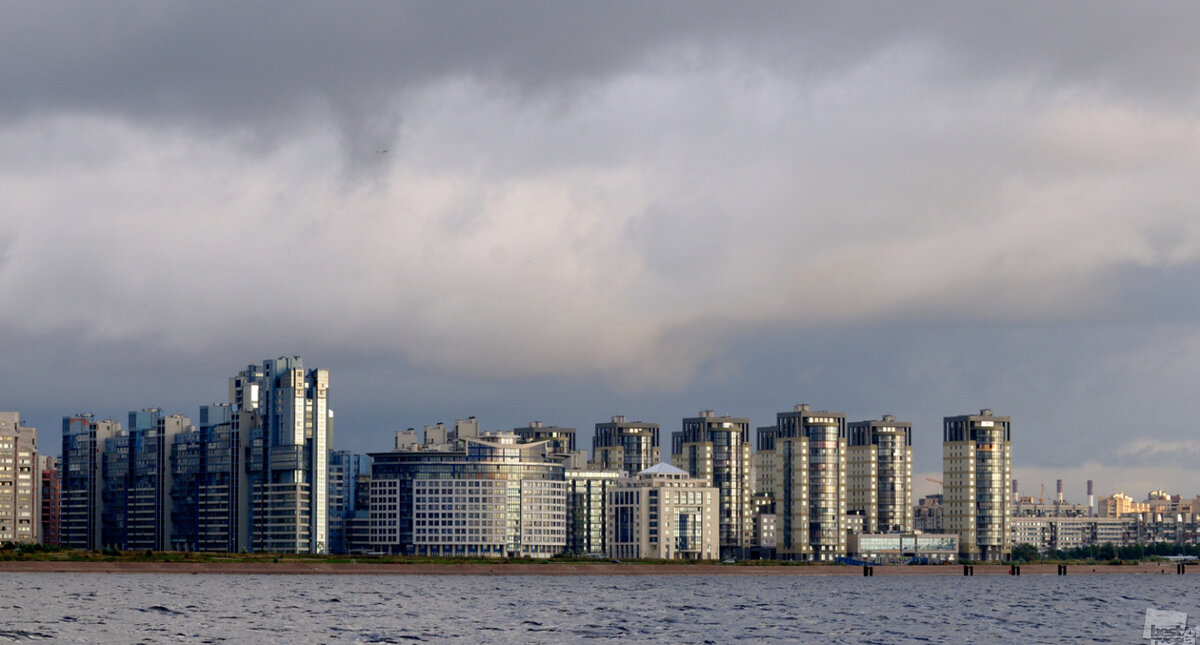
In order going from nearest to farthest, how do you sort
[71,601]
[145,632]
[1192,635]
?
[145,632], [1192,635], [71,601]

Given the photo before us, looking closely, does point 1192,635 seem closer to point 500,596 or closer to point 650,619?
point 650,619

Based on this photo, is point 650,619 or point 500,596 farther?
point 500,596

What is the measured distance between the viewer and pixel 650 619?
5896 inches

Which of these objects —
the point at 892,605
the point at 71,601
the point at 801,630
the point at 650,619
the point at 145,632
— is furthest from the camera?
the point at 892,605

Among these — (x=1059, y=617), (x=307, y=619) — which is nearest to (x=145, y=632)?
(x=307, y=619)

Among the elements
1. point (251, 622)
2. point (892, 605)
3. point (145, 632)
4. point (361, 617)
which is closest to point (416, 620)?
point (361, 617)

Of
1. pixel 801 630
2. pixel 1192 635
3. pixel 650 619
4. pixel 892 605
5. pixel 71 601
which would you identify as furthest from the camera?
pixel 892 605

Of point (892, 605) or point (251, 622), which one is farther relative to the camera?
point (892, 605)

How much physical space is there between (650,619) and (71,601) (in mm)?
54988

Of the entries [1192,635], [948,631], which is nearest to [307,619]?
[948,631]

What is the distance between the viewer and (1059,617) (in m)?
163

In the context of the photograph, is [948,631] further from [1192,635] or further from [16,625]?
[16,625]

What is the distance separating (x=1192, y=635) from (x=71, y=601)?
99220 mm

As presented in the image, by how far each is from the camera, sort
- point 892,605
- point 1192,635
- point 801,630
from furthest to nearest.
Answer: point 892,605
point 801,630
point 1192,635
